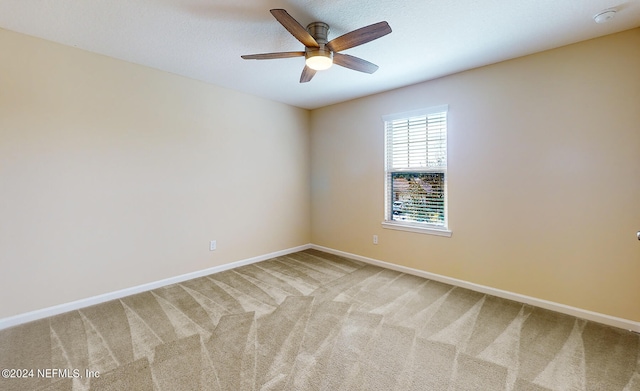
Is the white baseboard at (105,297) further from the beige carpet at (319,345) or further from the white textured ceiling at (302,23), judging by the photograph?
the white textured ceiling at (302,23)

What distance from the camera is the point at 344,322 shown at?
2359 millimetres

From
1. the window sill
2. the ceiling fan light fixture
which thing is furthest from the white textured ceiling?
the window sill

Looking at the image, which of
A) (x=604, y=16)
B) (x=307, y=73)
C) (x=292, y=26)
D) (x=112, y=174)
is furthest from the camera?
(x=112, y=174)

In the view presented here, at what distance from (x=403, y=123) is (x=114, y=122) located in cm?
338

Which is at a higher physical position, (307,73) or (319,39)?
(319,39)

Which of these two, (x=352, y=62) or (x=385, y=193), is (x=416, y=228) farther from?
(x=352, y=62)

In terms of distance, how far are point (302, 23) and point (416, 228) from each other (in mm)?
2662

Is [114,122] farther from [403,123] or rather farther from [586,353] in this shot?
[586,353]

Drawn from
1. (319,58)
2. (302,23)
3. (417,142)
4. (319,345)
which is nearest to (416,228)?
(417,142)

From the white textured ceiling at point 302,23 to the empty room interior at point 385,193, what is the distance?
0.02 meters

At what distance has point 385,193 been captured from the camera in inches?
150

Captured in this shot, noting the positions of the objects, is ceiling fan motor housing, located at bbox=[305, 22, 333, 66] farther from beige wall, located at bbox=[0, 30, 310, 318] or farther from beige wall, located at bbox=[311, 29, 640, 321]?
beige wall, located at bbox=[0, 30, 310, 318]

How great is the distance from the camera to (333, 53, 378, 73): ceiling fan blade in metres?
2.19

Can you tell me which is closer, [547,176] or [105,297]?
[547,176]
